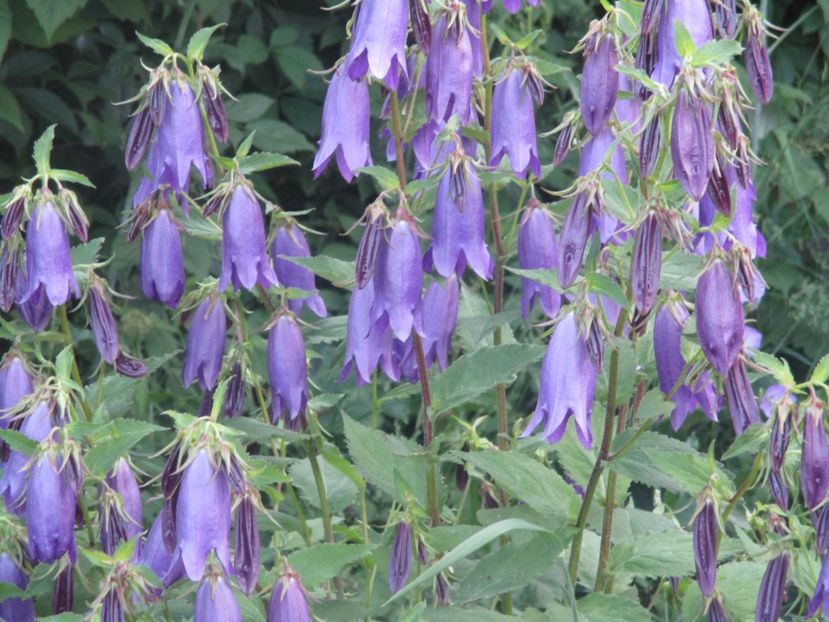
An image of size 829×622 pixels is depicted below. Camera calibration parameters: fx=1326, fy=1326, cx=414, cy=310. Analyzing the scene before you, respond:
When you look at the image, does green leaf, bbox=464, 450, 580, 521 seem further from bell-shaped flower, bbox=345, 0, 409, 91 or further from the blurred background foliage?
the blurred background foliage

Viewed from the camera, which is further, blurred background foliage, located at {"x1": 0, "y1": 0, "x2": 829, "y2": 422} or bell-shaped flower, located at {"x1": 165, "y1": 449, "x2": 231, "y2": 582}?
blurred background foliage, located at {"x1": 0, "y1": 0, "x2": 829, "y2": 422}

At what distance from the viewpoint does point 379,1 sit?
4.74ft

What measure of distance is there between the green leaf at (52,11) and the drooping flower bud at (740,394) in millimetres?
2107

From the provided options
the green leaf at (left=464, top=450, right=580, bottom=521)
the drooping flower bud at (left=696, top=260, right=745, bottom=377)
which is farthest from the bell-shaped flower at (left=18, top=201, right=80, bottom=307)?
the drooping flower bud at (left=696, top=260, right=745, bottom=377)

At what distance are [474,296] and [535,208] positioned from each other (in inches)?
11.7

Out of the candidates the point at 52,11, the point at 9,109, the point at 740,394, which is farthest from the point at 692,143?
the point at 9,109

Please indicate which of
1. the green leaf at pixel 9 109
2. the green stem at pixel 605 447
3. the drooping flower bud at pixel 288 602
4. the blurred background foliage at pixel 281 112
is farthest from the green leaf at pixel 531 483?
the green leaf at pixel 9 109

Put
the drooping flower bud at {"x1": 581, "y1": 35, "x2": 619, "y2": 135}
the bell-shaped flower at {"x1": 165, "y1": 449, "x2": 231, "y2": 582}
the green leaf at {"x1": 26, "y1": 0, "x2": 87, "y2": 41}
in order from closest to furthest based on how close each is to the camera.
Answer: the bell-shaped flower at {"x1": 165, "y1": 449, "x2": 231, "y2": 582}
the drooping flower bud at {"x1": 581, "y1": 35, "x2": 619, "y2": 135}
the green leaf at {"x1": 26, "y1": 0, "x2": 87, "y2": 41}

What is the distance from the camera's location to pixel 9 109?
327 centimetres

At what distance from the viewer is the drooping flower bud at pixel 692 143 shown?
1.23 m

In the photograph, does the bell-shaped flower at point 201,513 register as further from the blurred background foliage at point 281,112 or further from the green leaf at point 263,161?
the blurred background foliage at point 281,112

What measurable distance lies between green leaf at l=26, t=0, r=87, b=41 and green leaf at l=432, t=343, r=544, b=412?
1784 mm

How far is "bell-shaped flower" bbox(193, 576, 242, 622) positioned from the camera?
1268 mm

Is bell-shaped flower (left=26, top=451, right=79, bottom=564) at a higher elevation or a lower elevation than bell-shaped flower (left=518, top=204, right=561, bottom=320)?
lower
